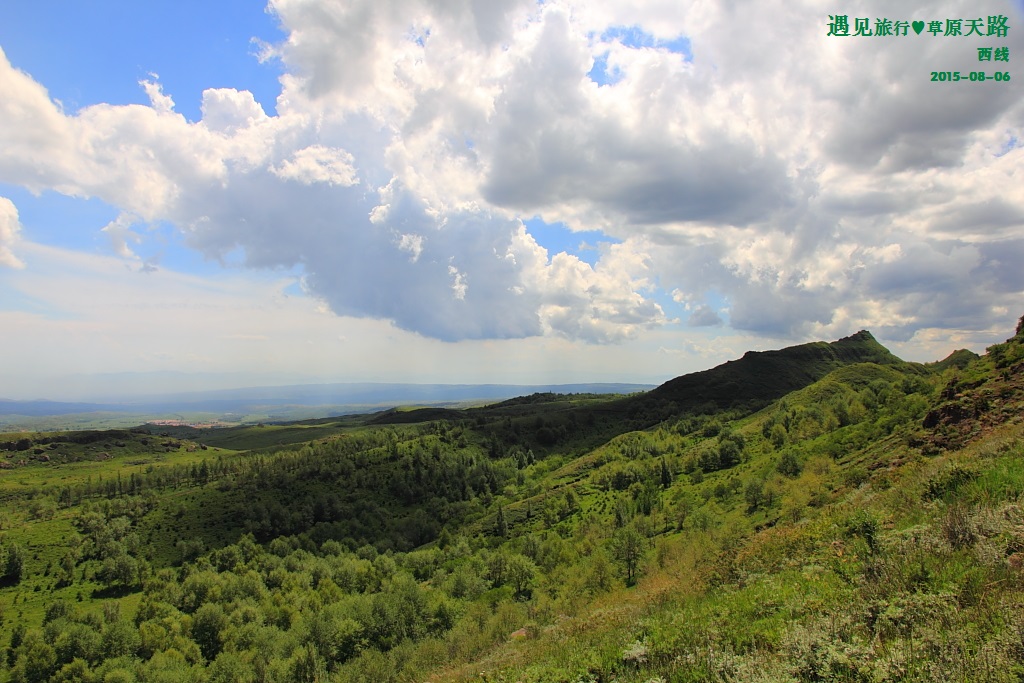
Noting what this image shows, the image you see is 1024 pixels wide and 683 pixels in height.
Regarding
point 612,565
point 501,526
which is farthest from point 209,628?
point 612,565

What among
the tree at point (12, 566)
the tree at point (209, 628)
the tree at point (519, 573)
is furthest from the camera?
the tree at point (12, 566)

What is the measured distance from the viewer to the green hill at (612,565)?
39.6ft

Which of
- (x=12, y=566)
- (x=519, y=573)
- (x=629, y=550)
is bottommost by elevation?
(x=12, y=566)

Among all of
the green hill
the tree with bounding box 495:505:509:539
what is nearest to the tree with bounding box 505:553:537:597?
the green hill

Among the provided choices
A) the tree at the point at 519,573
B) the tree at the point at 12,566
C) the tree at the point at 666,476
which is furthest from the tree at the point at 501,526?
the tree at the point at 12,566

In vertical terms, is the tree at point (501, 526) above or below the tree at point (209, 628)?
above

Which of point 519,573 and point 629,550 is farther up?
point 629,550

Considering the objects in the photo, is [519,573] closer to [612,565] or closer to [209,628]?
[612,565]

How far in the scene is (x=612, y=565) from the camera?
70.0 metres

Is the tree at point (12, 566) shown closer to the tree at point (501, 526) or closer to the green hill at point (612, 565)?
the green hill at point (612, 565)

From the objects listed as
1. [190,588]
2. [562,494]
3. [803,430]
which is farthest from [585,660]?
[190,588]

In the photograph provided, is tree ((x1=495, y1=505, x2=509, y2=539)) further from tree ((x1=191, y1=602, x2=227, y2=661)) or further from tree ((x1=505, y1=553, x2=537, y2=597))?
tree ((x1=191, y1=602, x2=227, y2=661))

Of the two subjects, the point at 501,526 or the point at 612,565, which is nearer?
the point at 612,565

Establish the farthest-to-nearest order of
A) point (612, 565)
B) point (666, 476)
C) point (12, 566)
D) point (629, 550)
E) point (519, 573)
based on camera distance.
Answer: point (12, 566)
point (666, 476)
point (519, 573)
point (629, 550)
point (612, 565)
